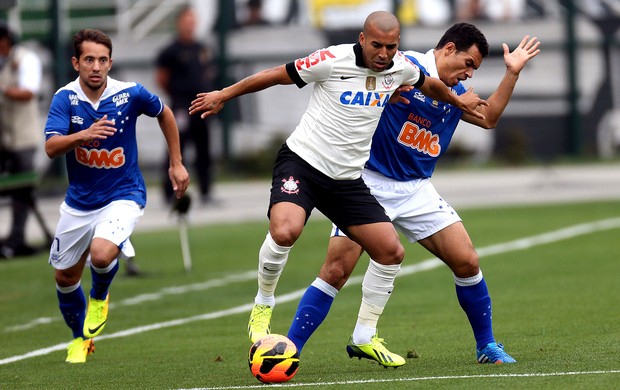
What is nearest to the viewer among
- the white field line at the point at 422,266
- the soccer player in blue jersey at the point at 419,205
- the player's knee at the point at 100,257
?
the soccer player in blue jersey at the point at 419,205

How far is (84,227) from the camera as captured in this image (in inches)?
373

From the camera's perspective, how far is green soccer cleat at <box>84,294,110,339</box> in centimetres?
920

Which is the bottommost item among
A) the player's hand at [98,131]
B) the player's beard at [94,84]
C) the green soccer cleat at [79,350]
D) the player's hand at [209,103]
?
the green soccer cleat at [79,350]

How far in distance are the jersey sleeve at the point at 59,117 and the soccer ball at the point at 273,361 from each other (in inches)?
85.0

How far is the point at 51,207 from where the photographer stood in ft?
73.7

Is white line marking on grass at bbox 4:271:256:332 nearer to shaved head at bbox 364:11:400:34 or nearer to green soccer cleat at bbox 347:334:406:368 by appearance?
green soccer cleat at bbox 347:334:406:368

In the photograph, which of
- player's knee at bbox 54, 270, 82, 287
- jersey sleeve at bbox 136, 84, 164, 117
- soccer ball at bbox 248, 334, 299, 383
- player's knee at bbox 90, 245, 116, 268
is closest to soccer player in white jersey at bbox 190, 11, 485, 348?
soccer ball at bbox 248, 334, 299, 383

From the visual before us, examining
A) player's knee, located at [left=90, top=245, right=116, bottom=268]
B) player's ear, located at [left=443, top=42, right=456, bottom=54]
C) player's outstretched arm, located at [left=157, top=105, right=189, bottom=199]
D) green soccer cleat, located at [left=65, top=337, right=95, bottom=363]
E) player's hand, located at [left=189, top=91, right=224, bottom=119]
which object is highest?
player's ear, located at [left=443, top=42, right=456, bottom=54]

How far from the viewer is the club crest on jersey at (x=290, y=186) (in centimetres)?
813

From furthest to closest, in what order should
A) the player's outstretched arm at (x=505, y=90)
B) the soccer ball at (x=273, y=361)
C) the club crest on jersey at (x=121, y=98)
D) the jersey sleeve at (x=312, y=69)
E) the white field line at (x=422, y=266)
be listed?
the white field line at (x=422, y=266), the club crest on jersey at (x=121, y=98), the player's outstretched arm at (x=505, y=90), the jersey sleeve at (x=312, y=69), the soccer ball at (x=273, y=361)

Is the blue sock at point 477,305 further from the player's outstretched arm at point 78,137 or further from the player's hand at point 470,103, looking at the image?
the player's outstretched arm at point 78,137

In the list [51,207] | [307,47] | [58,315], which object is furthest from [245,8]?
[58,315]

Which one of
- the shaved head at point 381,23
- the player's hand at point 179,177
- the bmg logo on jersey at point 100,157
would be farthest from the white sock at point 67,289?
the shaved head at point 381,23

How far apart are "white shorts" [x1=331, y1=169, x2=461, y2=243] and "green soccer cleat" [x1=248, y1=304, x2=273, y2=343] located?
785mm
